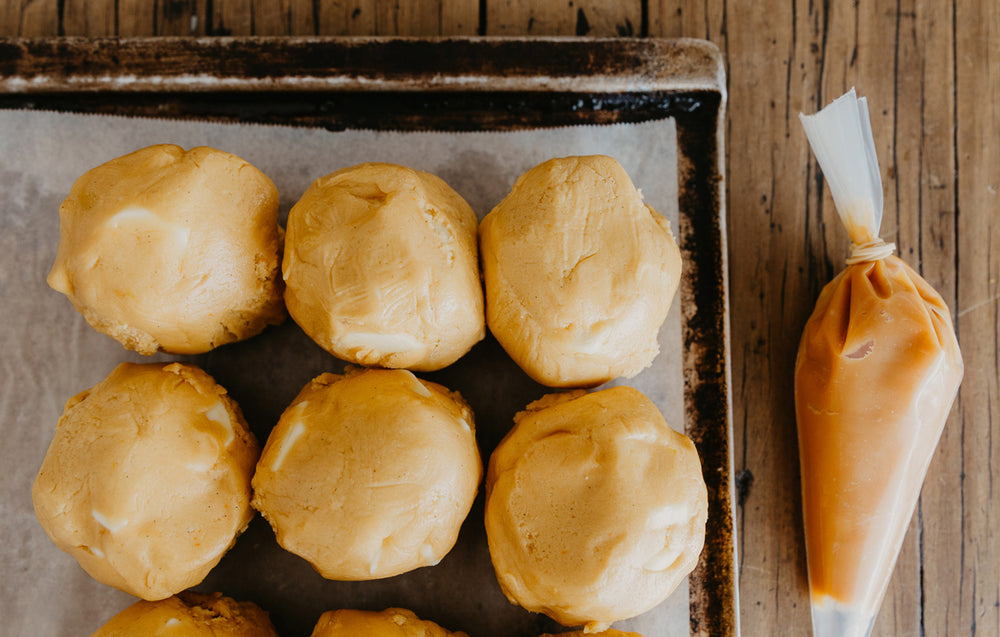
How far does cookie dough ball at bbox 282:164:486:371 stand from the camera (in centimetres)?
97

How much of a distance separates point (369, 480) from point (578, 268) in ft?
1.49

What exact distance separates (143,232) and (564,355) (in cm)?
69

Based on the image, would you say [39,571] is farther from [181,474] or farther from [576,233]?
[576,233]

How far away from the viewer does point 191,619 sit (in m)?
1.08

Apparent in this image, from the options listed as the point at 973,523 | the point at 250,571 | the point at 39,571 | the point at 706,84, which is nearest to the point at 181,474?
the point at 250,571

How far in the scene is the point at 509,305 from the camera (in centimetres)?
104

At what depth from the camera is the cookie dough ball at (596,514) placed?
37.6 inches

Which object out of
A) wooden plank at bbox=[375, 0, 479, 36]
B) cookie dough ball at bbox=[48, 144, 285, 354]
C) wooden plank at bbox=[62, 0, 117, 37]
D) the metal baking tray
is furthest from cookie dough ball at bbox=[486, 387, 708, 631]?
wooden plank at bbox=[62, 0, 117, 37]

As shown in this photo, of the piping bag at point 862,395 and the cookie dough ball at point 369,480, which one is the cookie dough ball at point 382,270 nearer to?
the cookie dough ball at point 369,480

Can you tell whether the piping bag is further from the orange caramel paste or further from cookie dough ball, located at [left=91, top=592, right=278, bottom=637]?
cookie dough ball, located at [left=91, top=592, right=278, bottom=637]

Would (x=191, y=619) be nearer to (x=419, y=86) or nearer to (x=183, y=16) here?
(x=419, y=86)

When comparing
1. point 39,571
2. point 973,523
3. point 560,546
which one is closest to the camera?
point 560,546

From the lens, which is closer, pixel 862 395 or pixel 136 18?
pixel 862 395

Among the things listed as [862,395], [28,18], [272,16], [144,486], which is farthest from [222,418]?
[862,395]
